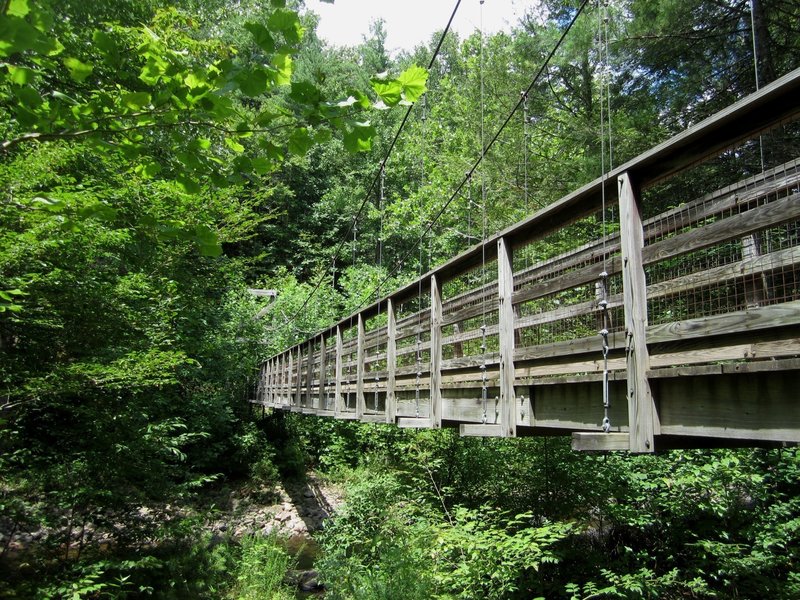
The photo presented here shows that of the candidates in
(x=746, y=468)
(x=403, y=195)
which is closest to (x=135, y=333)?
(x=746, y=468)

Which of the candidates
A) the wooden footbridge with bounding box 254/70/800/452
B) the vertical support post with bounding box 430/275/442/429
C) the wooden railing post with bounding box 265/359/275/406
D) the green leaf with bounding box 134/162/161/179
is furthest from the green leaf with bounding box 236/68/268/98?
the wooden railing post with bounding box 265/359/275/406

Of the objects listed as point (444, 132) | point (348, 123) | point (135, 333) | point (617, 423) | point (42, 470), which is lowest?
point (42, 470)

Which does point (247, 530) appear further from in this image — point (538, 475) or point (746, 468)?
point (746, 468)

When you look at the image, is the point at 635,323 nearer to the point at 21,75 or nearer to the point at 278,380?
the point at 21,75

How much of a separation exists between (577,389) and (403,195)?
59.5 ft

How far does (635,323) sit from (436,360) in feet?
6.38

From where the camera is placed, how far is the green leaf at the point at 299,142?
1.79 meters

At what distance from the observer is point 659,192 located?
259 inches

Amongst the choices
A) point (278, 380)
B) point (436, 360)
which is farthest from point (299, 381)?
point (436, 360)

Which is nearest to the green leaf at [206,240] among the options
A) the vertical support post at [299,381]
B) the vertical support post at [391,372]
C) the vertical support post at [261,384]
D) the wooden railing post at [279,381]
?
the vertical support post at [391,372]

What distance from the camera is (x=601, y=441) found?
2232mm

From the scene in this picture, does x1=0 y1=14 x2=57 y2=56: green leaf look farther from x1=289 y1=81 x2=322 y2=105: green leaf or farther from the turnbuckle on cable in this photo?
the turnbuckle on cable

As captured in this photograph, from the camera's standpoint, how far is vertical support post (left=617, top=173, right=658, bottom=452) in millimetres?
2059

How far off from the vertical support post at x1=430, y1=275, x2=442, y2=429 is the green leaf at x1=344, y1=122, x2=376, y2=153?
226 cm
